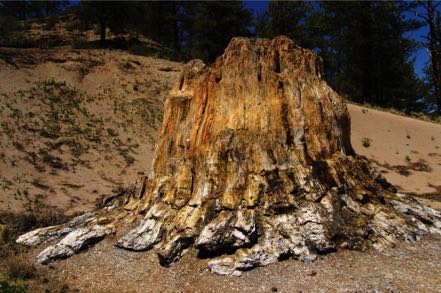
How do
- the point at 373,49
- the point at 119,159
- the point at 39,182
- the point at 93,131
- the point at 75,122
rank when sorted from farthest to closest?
1. the point at 373,49
2. the point at 75,122
3. the point at 93,131
4. the point at 119,159
5. the point at 39,182

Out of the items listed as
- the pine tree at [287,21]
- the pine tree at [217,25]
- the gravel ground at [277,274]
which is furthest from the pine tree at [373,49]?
the gravel ground at [277,274]

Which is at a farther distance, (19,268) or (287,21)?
(287,21)

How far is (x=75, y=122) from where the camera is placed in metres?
26.2

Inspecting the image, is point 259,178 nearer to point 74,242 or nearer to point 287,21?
point 74,242

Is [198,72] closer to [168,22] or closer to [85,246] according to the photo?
[85,246]

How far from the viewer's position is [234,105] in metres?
13.2

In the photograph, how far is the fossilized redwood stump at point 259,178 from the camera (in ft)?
35.6

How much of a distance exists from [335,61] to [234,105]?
3549 centimetres

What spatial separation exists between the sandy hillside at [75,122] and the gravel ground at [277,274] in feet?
21.9

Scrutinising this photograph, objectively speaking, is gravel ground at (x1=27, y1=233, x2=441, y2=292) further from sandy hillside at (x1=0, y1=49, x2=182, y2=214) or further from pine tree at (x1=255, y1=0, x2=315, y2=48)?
pine tree at (x1=255, y1=0, x2=315, y2=48)

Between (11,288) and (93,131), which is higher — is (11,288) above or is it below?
below

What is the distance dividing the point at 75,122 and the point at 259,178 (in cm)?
1791

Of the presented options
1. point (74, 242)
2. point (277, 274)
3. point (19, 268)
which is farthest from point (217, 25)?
point (277, 274)

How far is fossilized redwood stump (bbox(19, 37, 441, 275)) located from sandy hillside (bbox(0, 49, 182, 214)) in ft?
20.9
